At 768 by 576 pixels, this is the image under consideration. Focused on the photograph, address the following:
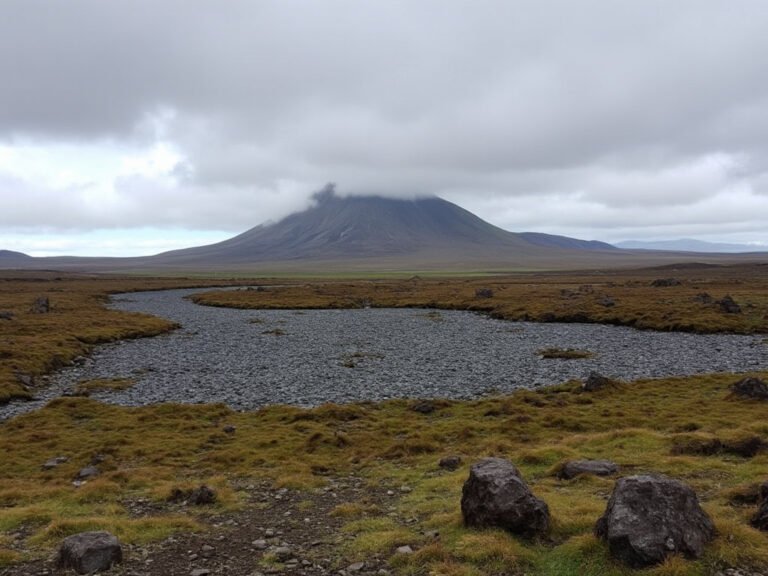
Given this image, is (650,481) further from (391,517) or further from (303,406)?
(303,406)

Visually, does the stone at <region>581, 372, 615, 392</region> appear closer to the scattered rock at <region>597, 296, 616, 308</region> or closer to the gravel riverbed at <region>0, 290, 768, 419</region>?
the gravel riverbed at <region>0, 290, 768, 419</region>

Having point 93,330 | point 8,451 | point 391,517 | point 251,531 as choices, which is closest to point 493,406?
point 391,517

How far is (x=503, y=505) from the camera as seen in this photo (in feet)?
35.4

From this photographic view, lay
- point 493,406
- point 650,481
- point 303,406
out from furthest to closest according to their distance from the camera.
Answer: point 303,406 < point 493,406 < point 650,481

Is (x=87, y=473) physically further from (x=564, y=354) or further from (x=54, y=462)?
(x=564, y=354)

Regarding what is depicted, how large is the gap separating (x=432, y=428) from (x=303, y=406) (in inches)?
302

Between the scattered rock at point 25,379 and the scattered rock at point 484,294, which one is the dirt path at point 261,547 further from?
the scattered rock at point 484,294

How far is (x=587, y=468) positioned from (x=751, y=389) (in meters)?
14.2

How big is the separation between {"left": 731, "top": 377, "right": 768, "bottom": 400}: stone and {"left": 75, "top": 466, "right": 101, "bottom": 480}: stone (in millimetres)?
26298

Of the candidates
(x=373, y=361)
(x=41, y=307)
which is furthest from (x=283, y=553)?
(x=41, y=307)

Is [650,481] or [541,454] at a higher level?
[650,481]

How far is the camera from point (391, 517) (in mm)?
12773

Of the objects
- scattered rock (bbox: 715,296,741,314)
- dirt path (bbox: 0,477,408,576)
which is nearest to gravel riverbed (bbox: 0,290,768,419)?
dirt path (bbox: 0,477,408,576)

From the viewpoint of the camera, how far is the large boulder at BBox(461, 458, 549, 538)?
10.7m
